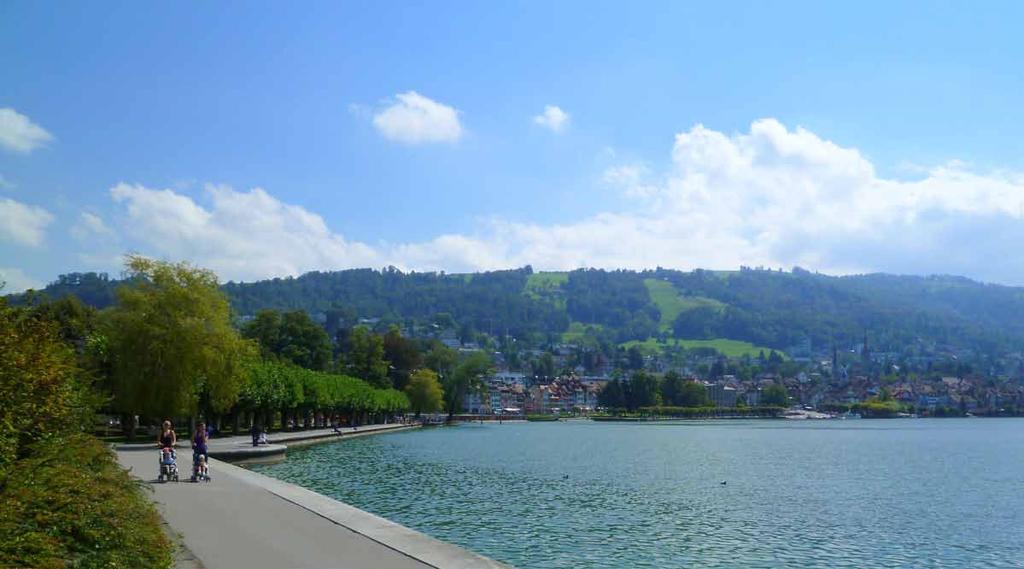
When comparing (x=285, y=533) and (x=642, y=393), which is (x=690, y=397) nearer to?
(x=642, y=393)

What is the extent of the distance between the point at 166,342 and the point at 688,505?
2775cm

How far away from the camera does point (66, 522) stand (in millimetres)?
10508

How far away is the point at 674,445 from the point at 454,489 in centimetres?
4206

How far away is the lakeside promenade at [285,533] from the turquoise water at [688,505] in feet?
9.44

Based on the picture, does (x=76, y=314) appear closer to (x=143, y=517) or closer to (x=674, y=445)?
(x=674, y=445)

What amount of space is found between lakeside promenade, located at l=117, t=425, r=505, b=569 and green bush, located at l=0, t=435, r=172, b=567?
206cm

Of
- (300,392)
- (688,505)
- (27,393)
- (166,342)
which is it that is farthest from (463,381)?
(27,393)

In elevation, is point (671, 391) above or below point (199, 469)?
below

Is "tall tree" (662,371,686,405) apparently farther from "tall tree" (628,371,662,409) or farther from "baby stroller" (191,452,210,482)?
"baby stroller" (191,452,210,482)

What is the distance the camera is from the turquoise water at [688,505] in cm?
2091

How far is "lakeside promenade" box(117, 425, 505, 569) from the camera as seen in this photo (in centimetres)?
1414

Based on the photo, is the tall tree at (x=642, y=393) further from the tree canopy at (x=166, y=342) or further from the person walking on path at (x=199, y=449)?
the person walking on path at (x=199, y=449)

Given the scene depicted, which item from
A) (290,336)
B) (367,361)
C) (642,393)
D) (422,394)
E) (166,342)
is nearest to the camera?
(166,342)

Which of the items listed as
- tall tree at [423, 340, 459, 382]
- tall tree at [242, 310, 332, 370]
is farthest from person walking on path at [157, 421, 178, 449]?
tall tree at [423, 340, 459, 382]
